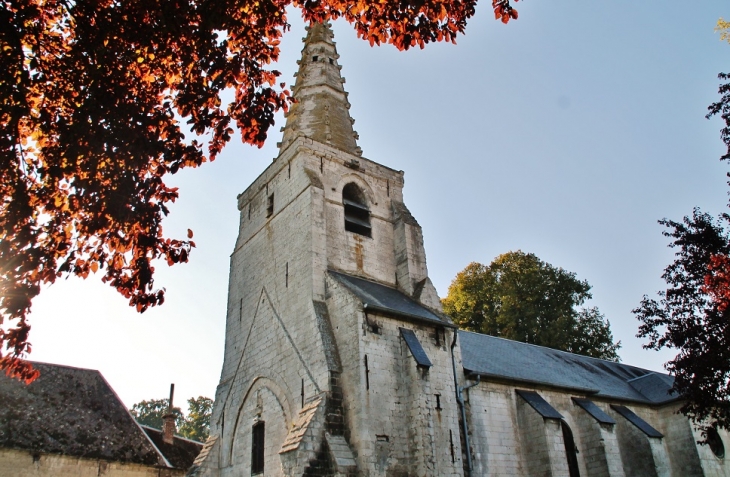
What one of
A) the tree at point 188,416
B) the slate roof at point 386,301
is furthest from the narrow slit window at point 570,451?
the tree at point 188,416

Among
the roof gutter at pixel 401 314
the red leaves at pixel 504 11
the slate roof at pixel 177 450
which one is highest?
the red leaves at pixel 504 11

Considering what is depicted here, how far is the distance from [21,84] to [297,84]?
16.9 m

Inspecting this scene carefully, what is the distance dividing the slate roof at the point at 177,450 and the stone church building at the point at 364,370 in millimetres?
6114

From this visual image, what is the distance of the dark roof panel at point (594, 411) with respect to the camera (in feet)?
56.0

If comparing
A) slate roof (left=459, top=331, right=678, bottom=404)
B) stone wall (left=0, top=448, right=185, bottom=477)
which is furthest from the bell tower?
stone wall (left=0, top=448, right=185, bottom=477)

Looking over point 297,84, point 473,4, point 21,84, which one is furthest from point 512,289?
point 21,84

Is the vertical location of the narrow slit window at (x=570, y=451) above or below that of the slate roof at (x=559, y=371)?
below

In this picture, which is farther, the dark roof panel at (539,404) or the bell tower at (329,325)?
the dark roof panel at (539,404)

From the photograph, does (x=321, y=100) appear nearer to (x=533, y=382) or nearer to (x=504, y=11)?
(x=533, y=382)

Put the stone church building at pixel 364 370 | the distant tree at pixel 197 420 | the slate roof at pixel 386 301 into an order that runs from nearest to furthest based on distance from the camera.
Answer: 1. the stone church building at pixel 364 370
2. the slate roof at pixel 386 301
3. the distant tree at pixel 197 420

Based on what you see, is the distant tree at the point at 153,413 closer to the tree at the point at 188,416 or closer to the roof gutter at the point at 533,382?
the tree at the point at 188,416

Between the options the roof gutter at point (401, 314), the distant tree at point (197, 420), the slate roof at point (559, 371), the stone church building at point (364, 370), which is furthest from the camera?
the distant tree at point (197, 420)

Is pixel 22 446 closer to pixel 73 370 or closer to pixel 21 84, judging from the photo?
pixel 73 370

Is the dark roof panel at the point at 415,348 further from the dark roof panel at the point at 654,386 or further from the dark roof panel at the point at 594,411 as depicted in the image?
the dark roof panel at the point at 654,386
